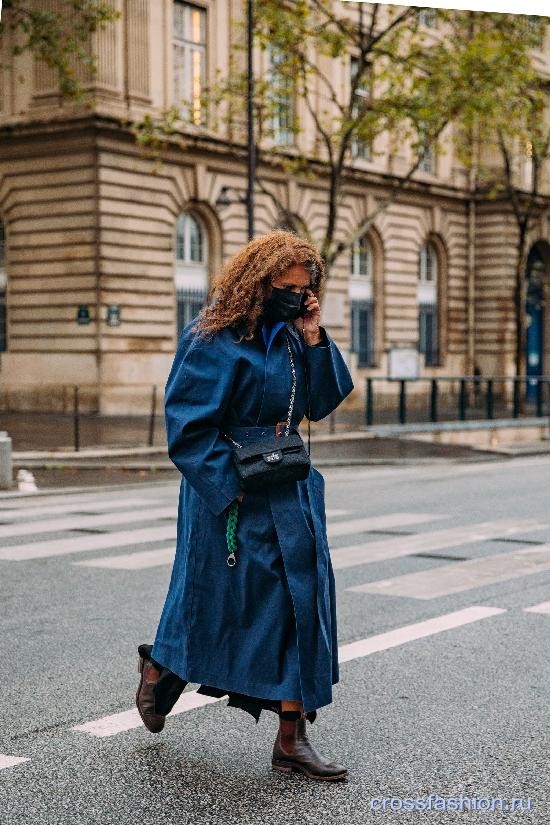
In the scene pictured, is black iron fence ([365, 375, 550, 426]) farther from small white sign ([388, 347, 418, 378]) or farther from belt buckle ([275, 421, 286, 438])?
belt buckle ([275, 421, 286, 438])

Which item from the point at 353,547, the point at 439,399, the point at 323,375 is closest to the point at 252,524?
the point at 323,375

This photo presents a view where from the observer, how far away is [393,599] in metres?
7.87

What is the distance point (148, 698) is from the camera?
4.71m

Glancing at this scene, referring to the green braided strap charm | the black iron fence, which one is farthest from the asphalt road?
the black iron fence

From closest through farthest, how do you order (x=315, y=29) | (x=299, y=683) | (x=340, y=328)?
(x=299, y=683)
(x=315, y=29)
(x=340, y=328)

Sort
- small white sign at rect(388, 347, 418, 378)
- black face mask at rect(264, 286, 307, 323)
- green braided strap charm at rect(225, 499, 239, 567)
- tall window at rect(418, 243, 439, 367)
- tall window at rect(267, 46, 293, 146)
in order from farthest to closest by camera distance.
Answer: tall window at rect(418, 243, 439, 367) < small white sign at rect(388, 347, 418, 378) < tall window at rect(267, 46, 293, 146) < black face mask at rect(264, 286, 307, 323) < green braided strap charm at rect(225, 499, 239, 567)

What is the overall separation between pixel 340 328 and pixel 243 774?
105 ft

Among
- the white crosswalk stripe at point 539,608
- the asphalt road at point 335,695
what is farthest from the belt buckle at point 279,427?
the white crosswalk stripe at point 539,608

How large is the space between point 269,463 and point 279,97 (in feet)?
73.2

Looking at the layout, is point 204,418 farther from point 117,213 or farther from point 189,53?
point 189,53

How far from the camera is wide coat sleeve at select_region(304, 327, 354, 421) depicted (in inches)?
182

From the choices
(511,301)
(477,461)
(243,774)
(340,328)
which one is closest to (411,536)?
(243,774)

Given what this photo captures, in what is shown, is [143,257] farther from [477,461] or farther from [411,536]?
[411,536]

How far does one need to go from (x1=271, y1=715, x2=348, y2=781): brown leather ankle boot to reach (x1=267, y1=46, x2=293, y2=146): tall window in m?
21.2
